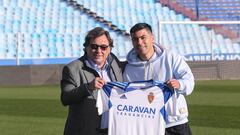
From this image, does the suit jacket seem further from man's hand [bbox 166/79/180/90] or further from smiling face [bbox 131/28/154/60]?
man's hand [bbox 166/79/180/90]

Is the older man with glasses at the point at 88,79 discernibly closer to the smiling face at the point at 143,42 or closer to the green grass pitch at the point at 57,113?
the smiling face at the point at 143,42

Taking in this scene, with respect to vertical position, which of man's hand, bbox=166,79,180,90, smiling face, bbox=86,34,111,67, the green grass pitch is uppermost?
smiling face, bbox=86,34,111,67

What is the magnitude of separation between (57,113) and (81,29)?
21.9m

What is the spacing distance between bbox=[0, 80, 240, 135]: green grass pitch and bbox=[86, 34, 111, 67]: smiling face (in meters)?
5.65

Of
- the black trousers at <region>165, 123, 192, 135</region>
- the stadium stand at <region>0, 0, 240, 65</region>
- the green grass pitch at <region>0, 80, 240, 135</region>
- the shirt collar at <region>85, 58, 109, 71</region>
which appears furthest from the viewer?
the stadium stand at <region>0, 0, 240, 65</region>

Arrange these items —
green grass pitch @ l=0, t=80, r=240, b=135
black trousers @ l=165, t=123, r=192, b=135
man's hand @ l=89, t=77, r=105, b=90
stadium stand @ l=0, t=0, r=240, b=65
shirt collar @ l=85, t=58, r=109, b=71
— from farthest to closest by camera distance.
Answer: stadium stand @ l=0, t=0, r=240, b=65 < green grass pitch @ l=0, t=80, r=240, b=135 < black trousers @ l=165, t=123, r=192, b=135 < shirt collar @ l=85, t=58, r=109, b=71 < man's hand @ l=89, t=77, r=105, b=90

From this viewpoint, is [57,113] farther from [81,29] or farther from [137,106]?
[81,29]

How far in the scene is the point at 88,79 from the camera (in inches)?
204

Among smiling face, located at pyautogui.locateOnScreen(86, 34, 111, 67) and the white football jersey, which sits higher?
smiling face, located at pyautogui.locateOnScreen(86, 34, 111, 67)

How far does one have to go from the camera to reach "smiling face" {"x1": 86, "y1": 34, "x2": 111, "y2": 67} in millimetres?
5000

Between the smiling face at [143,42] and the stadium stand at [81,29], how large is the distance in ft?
76.1

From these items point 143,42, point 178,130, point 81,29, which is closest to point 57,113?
point 178,130

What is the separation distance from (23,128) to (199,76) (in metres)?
16.9

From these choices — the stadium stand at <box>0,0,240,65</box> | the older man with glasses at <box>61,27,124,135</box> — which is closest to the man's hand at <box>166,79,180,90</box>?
the older man with glasses at <box>61,27,124,135</box>
